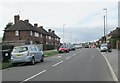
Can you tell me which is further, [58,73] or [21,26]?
[21,26]

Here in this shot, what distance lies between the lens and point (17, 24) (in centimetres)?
8800

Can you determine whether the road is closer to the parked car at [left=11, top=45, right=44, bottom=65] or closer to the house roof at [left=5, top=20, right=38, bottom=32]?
the parked car at [left=11, top=45, right=44, bottom=65]

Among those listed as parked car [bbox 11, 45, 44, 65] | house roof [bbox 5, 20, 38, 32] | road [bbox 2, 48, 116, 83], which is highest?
house roof [bbox 5, 20, 38, 32]

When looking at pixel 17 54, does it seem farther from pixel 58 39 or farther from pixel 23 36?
pixel 58 39

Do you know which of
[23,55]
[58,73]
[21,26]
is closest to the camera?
[58,73]

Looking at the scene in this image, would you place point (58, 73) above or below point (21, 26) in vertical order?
below

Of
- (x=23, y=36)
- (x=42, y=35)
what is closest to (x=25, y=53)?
(x=23, y=36)

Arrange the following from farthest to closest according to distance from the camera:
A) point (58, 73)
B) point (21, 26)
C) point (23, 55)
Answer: point (21, 26) < point (23, 55) < point (58, 73)

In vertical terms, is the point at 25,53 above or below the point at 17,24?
below

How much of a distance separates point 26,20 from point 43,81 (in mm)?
81380

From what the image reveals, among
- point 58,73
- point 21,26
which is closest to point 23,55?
point 58,73

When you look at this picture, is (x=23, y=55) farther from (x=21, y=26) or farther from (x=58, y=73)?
(x=21, y=26)

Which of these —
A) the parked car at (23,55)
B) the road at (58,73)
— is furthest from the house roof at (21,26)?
the road at (58,73)

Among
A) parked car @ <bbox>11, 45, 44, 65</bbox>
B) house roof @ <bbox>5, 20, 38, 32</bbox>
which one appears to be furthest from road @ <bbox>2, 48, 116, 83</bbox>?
house roof @ <bbox>5, 20, 38, 32</bbox>
